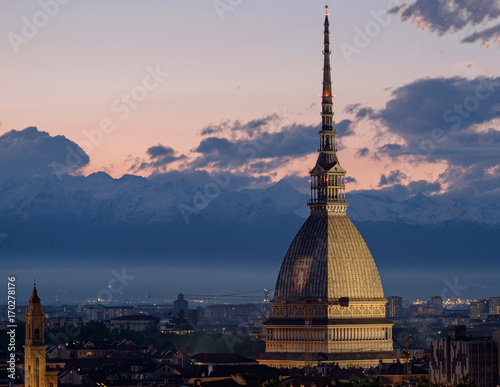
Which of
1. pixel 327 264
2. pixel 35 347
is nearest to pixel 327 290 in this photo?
pixel 327 264

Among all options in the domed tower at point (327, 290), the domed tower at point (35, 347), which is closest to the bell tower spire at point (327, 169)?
the domed tower at point (327, 290)

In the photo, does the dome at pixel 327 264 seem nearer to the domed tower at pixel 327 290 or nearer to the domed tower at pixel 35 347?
the domed tower at pixel 327 290

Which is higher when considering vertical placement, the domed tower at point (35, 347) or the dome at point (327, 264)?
the dome at point (327, 264)

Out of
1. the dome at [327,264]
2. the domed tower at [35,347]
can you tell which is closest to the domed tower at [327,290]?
the dome at [327,264]

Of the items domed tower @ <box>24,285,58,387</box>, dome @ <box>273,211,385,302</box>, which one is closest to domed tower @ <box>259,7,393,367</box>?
Result: dome @ <box>273,211,385,302</box>

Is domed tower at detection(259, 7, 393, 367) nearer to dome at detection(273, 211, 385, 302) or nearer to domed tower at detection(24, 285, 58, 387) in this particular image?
dome at detection(273, 211, 385, 302)

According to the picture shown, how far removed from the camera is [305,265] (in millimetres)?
195875

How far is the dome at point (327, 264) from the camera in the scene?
19462 centimetres

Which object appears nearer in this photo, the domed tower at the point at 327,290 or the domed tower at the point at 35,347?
the domed tower at the point at 35,347

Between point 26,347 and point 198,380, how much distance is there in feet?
158

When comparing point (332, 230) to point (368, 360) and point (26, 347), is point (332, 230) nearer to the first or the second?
point (368, 360)

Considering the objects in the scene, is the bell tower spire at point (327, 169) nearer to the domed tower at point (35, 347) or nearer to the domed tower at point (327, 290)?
the domed tower at point (327, 290)

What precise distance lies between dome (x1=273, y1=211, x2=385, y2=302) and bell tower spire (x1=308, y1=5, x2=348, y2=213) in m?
0.95

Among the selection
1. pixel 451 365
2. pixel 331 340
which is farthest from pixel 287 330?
pixel 451 365
